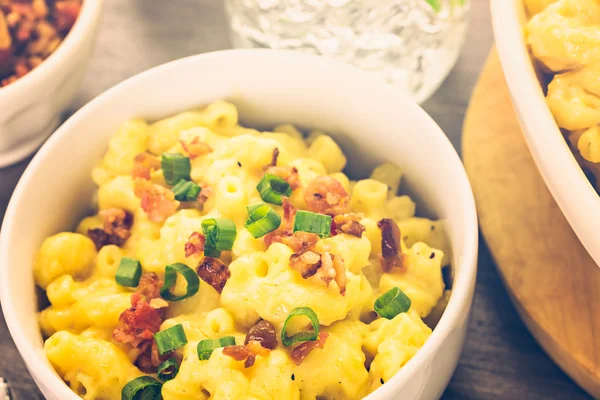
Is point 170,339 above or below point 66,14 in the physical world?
below

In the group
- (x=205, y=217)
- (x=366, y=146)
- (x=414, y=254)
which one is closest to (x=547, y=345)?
(x=414, y=254)

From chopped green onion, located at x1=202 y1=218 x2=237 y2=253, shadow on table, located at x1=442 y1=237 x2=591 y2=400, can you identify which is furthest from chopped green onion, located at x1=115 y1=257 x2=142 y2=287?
shadow on table, located at x1=442 y1=237 x2=591 y2=400

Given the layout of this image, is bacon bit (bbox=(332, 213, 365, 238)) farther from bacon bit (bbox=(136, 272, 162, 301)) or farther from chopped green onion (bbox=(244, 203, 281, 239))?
bacon bit (bbox=(136, 272, 162, 301))

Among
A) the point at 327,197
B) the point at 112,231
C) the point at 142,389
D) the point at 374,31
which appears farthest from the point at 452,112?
the point at 142,389

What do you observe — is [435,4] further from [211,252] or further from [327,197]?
[211,252]

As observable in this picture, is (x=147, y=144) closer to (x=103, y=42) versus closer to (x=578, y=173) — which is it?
(x=103, y=42)
